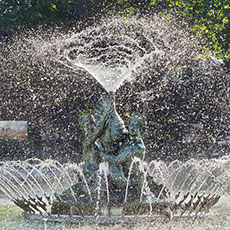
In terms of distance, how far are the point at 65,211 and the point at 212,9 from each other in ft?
48.0

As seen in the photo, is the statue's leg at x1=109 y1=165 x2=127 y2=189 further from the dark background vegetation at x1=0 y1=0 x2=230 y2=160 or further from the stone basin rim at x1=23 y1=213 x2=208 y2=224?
the dark background vegetation at x1=0 y1=0 x2=230 y2=160

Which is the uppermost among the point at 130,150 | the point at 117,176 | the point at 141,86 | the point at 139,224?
the point at 141,86

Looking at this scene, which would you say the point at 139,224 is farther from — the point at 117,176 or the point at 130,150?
the point at 130,150

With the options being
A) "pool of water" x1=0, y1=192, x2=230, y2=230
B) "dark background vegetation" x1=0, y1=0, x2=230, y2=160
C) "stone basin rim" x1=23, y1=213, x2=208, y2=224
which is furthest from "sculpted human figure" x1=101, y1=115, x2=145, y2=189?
"dark background vegetation" x1=0, y1=0, x2=230, y2=160

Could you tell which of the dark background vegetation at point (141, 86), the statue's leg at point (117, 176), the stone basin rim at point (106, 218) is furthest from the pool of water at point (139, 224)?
the dark background vegetation at point (141, 86)

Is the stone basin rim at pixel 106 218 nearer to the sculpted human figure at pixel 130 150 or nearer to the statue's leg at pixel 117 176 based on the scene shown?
the statue's leg at pixel 117 176

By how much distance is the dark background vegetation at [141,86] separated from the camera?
1823 cm

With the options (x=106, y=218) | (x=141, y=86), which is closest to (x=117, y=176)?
(x=106, y=218)

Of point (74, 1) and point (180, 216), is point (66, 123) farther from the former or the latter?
point (180, 216)

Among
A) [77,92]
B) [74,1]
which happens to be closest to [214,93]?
[77,92]

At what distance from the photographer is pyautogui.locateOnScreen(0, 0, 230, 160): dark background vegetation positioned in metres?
18.2

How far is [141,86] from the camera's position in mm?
18516

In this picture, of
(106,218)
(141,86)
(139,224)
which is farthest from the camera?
(141,86)

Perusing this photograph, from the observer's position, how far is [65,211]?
7.07 meters
